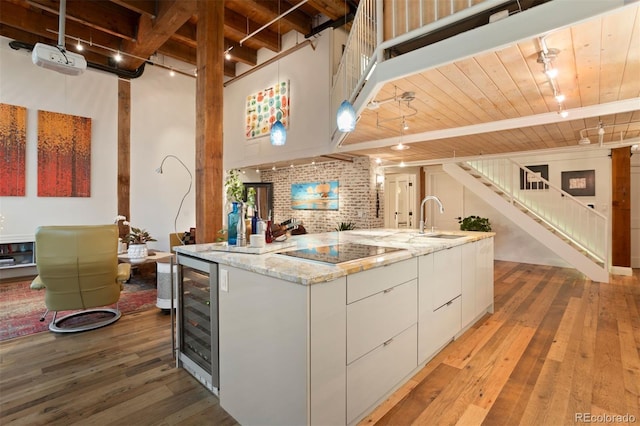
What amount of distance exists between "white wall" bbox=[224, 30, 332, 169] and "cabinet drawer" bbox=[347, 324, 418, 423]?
4.77 m

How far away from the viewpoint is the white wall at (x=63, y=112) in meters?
5.58

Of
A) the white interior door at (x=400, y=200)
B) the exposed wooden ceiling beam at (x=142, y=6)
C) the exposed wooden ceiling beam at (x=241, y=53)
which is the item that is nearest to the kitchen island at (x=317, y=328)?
the exposed wooden ceiling beam at (x=142, y=6)

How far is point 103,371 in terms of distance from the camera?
243 cm

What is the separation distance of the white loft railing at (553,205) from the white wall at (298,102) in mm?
3431

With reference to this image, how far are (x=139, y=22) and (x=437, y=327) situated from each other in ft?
22.8

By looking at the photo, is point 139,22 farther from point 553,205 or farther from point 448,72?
point 553,205

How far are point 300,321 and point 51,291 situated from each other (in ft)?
10.2

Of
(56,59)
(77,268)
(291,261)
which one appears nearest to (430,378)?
(291,261)

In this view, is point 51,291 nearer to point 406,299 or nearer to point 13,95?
point 406,299

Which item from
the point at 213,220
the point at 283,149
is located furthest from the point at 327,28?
the point at 213,220

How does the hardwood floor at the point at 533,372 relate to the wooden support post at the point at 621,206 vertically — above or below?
below

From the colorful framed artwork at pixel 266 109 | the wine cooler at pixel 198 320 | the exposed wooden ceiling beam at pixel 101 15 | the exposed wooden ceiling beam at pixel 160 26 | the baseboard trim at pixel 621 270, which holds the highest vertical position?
the exposed wooden ceiling beam at pixel 101 15

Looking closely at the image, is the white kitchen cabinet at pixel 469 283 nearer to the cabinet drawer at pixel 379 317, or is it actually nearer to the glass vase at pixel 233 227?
the cabinet drawer at pixel 379 317

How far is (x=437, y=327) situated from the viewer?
8.60ft
